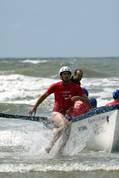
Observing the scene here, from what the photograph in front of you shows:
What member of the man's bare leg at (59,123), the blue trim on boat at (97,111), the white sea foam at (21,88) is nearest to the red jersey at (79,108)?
the blue trim on boat at (97,111)

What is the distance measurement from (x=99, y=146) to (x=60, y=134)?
0.96 meters

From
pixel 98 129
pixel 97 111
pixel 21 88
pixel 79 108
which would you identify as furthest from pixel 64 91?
pixel 21 88

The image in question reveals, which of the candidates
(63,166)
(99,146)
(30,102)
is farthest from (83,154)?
(30,102)

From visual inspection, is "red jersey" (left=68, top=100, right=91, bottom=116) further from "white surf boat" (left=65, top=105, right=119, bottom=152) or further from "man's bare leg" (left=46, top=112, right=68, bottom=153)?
"man's bare leg" (left=46, top=112, right=68, bottom=153)

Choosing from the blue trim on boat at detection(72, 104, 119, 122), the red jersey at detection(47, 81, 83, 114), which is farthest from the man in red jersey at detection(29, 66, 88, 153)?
the blue trim on boat at detection(72, 104, 119, 122)

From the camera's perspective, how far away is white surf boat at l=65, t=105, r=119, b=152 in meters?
10.9

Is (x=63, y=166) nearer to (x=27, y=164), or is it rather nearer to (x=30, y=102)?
(x=27, y=164)

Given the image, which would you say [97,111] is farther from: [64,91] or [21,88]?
[21,88]

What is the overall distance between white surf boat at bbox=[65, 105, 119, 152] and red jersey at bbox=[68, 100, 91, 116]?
9.0 inches

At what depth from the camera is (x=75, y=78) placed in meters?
11.9

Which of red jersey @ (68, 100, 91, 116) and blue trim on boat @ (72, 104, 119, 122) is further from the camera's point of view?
red jersey @ (68, 100, 91, 116)

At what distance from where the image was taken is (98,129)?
36.6ft

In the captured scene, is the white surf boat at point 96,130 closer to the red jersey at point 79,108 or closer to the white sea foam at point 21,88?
the red jersey at point 79,108

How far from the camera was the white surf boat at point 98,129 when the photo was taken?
10.9m
